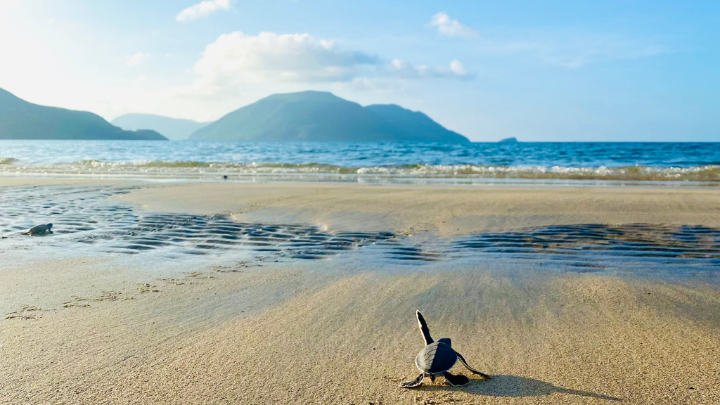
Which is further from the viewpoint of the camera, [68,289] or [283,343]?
[68,289]

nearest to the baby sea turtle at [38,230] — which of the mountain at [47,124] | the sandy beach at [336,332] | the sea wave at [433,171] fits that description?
the sandy beach at [336,332]

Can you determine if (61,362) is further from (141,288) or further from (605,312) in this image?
(605,312)

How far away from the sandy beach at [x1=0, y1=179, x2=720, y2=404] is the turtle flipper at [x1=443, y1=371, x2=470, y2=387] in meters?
0.03

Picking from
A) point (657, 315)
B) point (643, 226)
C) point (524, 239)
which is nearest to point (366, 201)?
point (524, 239)

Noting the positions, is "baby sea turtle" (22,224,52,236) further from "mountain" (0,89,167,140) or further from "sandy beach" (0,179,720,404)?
"mountain" (0,89,167,140)

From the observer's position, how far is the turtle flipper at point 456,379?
7.97 feet

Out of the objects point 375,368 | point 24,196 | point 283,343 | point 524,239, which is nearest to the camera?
point 375,368

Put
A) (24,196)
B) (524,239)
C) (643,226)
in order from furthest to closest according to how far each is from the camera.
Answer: (24,196) < (643,226) < (524,239)

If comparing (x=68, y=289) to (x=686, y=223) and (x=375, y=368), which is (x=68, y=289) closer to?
(x=375, y=368)

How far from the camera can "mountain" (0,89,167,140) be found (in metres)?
124

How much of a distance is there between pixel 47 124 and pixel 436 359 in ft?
505

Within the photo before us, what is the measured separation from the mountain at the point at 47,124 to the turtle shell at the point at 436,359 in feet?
474

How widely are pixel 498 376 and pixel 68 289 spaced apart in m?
3.56

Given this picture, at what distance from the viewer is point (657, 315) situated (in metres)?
3.55
